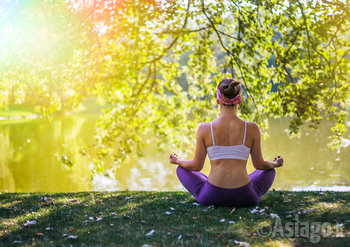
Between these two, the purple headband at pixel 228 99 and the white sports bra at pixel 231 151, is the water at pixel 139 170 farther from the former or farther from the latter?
the purple headband at pixel 228 99

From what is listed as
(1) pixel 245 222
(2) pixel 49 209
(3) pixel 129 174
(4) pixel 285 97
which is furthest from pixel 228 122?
(3) pixel 129 174

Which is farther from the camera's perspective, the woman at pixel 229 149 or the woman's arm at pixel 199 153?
the woman's arm at pixel 199 153

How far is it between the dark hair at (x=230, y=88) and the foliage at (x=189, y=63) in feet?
19.6

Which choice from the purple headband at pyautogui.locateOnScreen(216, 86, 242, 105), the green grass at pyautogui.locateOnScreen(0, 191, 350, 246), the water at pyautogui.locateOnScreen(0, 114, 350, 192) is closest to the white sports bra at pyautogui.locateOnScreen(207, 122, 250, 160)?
the purple headband at pyautogui.locateOnScreen(216, 86, 242, 105)

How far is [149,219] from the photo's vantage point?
18.8ft

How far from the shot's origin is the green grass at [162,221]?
183 inches

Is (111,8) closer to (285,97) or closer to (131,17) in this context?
(131,17)

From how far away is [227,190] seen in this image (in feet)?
19.4

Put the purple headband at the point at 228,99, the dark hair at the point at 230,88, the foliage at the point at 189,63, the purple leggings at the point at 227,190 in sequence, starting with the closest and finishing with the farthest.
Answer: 1. the dark hair at the point at 230,88
2. the purple headband at the point at 228,99
3. the purple leggings at the point at 227,190
4. the foliage at the point at 189,63

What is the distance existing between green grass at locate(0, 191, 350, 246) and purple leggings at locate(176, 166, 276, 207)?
6.2 inches

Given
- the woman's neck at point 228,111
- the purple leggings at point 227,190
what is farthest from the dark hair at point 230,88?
the purple leggings at point 227,190

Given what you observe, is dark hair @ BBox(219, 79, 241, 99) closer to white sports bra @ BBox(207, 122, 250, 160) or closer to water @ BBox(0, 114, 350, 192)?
white sports bra @ BBox(207, 122, 250, 160)

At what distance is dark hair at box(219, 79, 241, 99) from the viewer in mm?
5676

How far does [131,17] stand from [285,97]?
6.16 m
